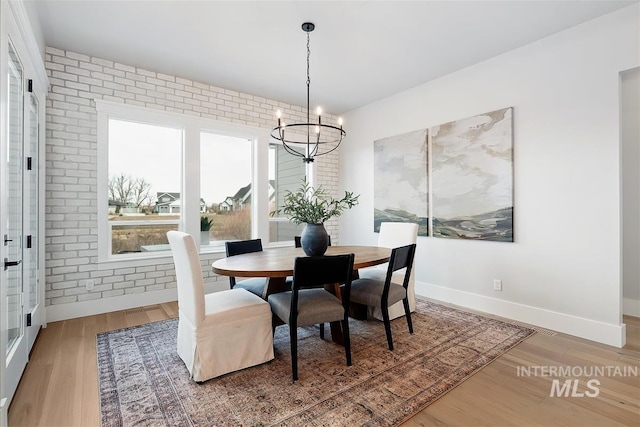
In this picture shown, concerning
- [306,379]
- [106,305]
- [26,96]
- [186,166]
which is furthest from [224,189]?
[306,379]

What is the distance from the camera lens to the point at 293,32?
9.90ft

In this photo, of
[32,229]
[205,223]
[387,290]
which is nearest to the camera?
[387,290]

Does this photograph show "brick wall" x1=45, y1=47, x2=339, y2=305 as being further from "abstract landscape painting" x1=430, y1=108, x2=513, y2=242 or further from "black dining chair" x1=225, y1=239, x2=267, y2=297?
"abstract landscape painting" x1=430, y1=108, x2=513, y2=242

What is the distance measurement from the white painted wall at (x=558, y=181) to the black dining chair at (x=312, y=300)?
2066 millimetres

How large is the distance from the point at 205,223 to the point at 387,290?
2.76 metres

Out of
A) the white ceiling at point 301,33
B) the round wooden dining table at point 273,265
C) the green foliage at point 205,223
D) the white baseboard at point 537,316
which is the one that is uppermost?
the white ceiling at point 301,33

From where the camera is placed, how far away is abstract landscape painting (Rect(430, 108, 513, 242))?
3445 mm

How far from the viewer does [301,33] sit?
9.96 feet

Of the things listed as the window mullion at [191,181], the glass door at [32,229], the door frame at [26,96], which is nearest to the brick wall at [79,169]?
the door frame at [26,96]

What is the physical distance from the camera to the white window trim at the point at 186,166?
3576mm

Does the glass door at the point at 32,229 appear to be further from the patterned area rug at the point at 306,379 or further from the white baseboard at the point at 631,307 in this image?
the white baseboard at the point at 631,307

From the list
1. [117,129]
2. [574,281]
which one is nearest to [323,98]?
[117,129]

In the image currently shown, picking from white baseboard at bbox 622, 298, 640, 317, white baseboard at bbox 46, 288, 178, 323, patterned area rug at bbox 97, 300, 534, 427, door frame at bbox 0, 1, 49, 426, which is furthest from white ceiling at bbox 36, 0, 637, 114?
white baseboard at bbox 622, 298, 640, 317

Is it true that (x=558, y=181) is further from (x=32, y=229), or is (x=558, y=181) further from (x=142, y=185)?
(x=32, y=229)
